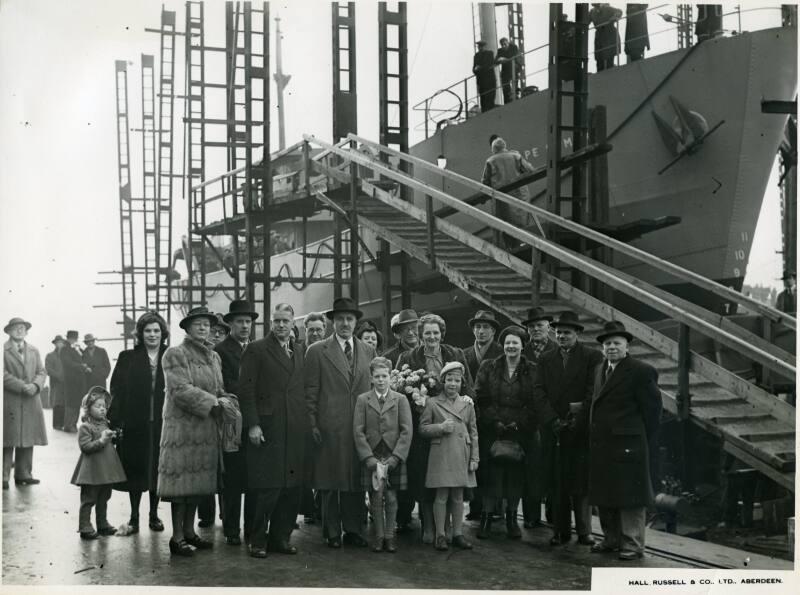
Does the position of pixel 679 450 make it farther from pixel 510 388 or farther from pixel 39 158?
pixel 39 158

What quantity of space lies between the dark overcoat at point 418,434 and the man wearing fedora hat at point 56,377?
24.2 feet

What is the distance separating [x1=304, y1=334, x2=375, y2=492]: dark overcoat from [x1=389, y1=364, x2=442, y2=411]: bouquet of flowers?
0.25 meters

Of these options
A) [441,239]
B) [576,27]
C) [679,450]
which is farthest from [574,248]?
[679,450]

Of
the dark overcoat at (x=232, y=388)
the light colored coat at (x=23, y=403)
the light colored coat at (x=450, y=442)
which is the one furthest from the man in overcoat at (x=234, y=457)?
the light colored coat at (x=23, y=403)

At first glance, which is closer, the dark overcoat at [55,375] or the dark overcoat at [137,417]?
the dark overcoat at [137,417]

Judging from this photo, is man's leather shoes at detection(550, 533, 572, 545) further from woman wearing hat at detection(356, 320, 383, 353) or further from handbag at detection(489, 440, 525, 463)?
woman wearing hat at detection(356, 320, 383, 353)

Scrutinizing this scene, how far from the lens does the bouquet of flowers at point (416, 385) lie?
630cm

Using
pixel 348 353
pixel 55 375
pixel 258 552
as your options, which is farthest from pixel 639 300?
pixel 55 375

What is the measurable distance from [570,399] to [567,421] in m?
0.16

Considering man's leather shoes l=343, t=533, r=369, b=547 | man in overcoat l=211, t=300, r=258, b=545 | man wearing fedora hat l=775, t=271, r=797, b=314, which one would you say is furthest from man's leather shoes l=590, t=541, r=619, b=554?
man wearing fedora hat l=775, t=271, r=797, b=314

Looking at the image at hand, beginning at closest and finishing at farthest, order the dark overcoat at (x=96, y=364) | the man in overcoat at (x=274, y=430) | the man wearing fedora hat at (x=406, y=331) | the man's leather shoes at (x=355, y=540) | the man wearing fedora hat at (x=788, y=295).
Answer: the man in overcoat at (x=274, y=430), the man's leather shoes at (x=355, y=540), the man wearing fedora hat at (x=406, y=331), the man wearing fedora hat at (x=788, y=295), the dark overcoat at (x=96, y=364)

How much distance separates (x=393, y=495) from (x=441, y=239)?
5037mm

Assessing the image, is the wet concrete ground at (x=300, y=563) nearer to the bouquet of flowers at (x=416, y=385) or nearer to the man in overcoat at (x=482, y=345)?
the bouquet of flowers at (x=416, y=385)

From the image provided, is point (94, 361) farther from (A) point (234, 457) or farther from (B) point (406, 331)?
(B) point (406, 331)
